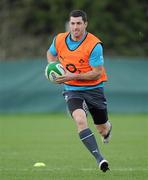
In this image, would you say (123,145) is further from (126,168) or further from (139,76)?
(139,76)

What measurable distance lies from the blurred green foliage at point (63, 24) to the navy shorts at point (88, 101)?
83.4 feet

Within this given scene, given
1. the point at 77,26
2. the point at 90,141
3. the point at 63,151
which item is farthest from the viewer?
the point at 63,151

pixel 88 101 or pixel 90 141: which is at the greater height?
pixel 88 101

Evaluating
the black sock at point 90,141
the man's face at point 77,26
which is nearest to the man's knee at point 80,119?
the black sock at point 90,141

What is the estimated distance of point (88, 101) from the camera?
10844 millimetres

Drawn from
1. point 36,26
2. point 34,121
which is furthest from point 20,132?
point 36,26

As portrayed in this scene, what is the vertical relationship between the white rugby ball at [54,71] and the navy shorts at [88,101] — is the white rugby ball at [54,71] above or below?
above

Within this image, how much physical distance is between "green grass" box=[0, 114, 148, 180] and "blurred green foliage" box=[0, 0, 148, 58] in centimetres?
1331

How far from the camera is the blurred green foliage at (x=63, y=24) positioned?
36.9 metres

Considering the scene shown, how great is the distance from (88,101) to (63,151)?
3054 millimetres

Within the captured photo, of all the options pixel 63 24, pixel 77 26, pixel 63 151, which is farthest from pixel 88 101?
pixel 63 24

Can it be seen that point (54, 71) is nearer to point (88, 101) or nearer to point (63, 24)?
point (88, 101)

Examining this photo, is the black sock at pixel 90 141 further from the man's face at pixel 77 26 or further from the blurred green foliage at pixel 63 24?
the blurred green foliage at pixel 63 24

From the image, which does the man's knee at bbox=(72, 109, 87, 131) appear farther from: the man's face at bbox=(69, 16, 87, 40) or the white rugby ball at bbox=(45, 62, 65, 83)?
the man's face at bbox=(69, 16, 87, 40)
